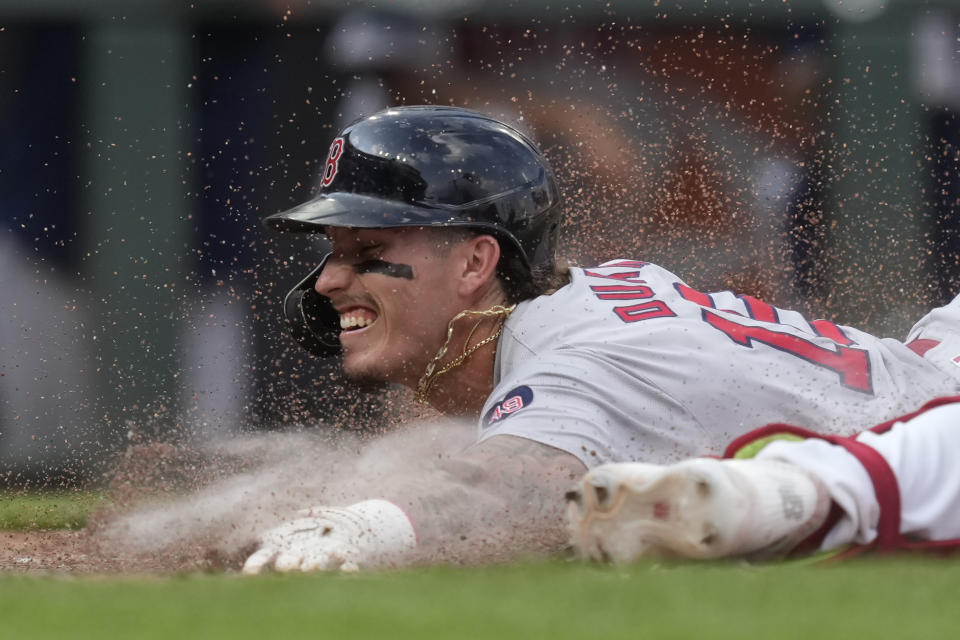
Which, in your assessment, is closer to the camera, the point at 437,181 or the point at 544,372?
the point at 544,372

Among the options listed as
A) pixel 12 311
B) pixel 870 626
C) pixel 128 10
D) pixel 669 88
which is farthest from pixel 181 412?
pixel 870 626

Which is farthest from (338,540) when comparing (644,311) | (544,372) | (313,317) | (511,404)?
(313,317)

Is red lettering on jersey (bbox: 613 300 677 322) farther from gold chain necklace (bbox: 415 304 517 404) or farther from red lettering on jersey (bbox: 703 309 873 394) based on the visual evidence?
gold chain necklace (bbox: 415 304 517 404)

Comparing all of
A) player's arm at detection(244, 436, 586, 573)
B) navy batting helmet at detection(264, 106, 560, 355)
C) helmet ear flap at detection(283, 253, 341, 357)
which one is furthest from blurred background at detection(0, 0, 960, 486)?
player's arm at detection(244, 436, 586, 573)

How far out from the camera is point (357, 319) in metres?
3.31

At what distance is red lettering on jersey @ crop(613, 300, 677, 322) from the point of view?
9.50ft

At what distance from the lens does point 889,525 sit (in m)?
1.94

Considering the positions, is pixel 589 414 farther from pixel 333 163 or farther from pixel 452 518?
pixel 333 163

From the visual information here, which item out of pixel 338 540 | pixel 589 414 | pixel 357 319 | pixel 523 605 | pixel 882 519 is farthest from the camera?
pixel 357 319

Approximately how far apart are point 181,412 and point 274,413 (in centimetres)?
39

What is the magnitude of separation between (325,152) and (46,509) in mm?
2234

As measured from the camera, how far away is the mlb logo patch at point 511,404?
2.58 meters

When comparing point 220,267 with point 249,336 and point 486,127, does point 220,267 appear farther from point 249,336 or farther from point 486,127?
point 486,127

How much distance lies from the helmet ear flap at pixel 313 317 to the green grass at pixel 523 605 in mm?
1818
